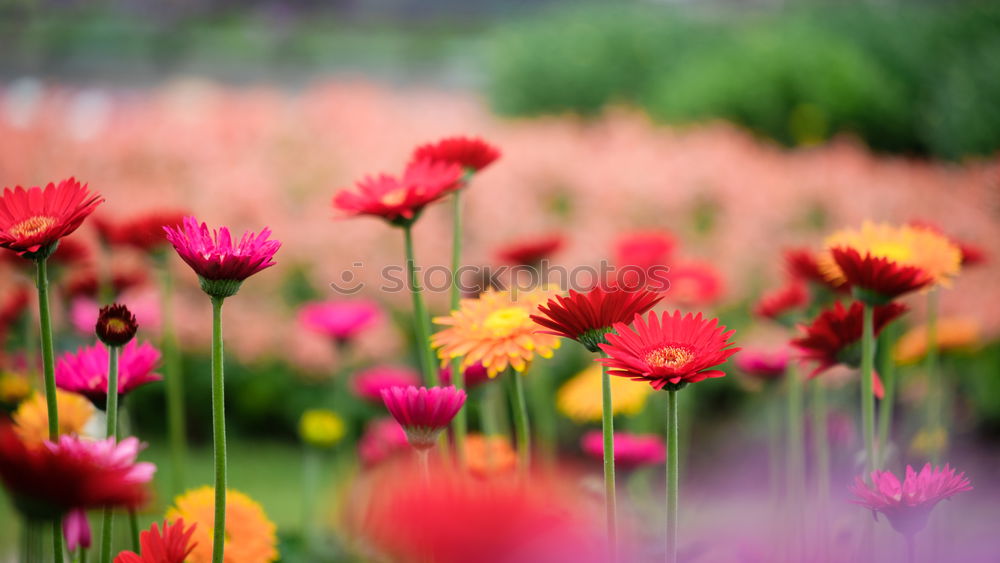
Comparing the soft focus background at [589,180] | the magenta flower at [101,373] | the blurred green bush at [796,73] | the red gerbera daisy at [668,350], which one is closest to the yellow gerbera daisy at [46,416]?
the magenta flower at [101,373]

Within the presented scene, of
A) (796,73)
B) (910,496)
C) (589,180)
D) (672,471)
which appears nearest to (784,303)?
(910,496)

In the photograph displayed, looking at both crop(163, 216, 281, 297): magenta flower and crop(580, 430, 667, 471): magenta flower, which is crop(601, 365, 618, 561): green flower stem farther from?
crop(580, 430, 667, 471): magenta flower

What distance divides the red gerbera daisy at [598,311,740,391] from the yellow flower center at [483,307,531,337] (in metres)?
0.12

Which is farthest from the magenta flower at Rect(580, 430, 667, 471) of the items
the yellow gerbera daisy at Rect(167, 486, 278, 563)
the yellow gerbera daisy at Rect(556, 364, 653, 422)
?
the yellow gerbera daisy at Rect(167, 486, 278, 563)

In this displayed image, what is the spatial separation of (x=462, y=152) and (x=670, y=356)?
0.45 meters

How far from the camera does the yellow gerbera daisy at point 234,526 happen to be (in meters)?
0.86

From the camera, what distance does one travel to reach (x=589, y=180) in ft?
11.3

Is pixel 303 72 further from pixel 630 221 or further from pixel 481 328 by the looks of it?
pixel 481 328

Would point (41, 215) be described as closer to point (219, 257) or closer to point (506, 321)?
point (219, 257)

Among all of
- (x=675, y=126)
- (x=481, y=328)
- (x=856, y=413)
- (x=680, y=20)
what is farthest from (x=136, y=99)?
(x=481, y=328)

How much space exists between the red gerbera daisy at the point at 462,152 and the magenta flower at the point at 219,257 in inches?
13.9

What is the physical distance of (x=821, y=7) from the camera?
7.52m

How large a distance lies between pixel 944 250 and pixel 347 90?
459cm

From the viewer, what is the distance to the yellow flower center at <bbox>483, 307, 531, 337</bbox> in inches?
31.2
